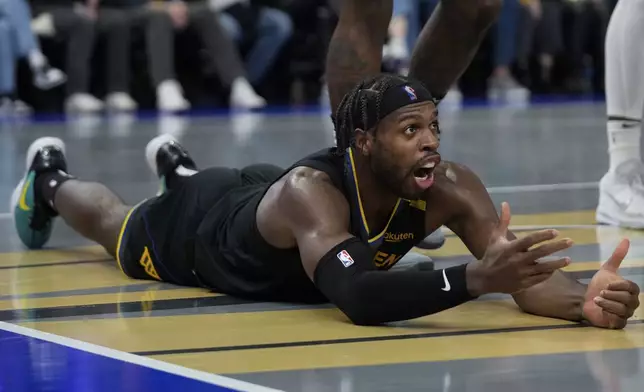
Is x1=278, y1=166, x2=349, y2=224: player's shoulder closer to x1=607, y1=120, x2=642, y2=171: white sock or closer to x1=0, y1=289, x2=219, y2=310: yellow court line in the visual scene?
x1=0, y1=289, x2=219, y2=310: yellow court line

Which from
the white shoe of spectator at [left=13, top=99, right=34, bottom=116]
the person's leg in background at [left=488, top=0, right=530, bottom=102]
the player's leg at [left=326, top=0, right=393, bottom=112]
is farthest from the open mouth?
the person's leg in background at [left=488, top=0, right=530, bottom=102]

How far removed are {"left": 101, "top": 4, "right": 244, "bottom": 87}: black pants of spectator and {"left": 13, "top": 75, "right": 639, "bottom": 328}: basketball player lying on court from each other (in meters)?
7.36

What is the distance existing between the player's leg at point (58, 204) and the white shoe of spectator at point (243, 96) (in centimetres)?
691

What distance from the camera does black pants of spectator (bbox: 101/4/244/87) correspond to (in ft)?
36.2

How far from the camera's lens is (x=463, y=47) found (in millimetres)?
3912

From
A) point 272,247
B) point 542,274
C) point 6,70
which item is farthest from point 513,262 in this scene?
point 6,70

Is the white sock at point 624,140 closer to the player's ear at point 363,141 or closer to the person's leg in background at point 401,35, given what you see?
the player's ear at point 363,141

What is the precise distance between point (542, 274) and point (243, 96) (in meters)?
8.92

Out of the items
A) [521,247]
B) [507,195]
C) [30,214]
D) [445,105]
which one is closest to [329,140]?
[507,195]

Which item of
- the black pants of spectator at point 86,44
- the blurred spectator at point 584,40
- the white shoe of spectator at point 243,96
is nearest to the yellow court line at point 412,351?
the black pants of spectator at point 86,44

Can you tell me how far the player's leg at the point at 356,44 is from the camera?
12.7 ft

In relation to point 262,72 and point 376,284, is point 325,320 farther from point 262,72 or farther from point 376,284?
point 262,72

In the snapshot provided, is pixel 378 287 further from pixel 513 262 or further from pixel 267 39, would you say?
pixel 267 39

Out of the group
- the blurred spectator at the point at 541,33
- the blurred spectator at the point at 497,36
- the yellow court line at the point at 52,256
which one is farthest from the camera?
the blurred spectator at the point at 541,33
